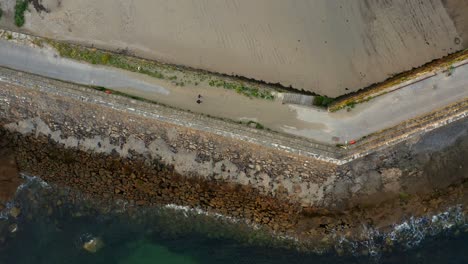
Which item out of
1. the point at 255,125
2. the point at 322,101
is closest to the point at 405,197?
the point at 322,101

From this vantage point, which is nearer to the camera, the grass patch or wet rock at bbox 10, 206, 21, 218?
the grass patch

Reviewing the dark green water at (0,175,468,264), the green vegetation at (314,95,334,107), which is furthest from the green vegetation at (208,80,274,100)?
the dark green water at (0,175,468,264)

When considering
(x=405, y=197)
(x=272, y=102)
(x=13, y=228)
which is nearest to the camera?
(x=272, y=102)

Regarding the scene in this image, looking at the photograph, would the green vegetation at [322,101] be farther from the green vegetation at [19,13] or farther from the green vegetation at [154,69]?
the green vegetation at [19,13]

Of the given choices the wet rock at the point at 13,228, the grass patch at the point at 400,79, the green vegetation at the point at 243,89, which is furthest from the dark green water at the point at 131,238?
the grass patch at the point at 400,79

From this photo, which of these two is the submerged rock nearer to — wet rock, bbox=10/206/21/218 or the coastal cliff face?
the coastal cliff face

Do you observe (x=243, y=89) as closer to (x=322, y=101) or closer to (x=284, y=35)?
(x=284, y=35)
